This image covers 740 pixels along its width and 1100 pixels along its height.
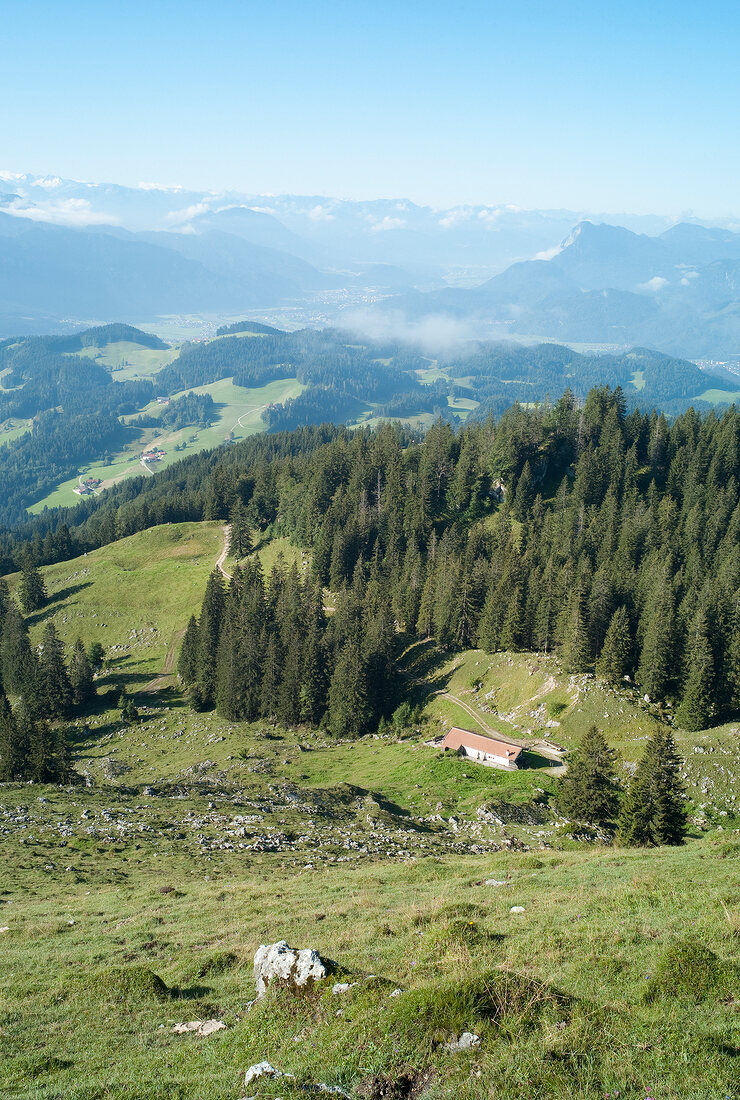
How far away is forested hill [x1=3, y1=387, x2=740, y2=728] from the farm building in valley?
62.1 ft

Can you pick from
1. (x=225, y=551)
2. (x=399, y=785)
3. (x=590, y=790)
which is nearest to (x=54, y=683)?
(x=225, y=551)

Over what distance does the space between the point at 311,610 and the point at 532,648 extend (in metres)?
39.0

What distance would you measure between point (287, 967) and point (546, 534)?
10992 cm

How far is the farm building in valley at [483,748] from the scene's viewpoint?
231 feet

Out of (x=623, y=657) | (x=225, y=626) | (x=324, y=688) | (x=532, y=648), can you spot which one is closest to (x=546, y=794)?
(x=623, y=657)

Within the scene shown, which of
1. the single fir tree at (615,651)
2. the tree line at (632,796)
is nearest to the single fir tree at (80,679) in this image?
the single fir tree at (615,651)

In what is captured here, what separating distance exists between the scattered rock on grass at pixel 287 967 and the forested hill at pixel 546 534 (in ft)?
204

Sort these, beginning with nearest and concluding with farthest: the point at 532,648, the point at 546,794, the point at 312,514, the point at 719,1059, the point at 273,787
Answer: the point at 719,1059, the point at 546,794, the point at 273,787, the point at 532,648, the point at 312,514

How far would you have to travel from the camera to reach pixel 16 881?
39312 millimetres

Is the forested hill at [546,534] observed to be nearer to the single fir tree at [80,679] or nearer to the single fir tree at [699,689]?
the single fir tree at [699,689]

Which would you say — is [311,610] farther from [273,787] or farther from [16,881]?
[16,881]

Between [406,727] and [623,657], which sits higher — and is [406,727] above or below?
below

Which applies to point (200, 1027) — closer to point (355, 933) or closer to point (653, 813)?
point (355, 933)

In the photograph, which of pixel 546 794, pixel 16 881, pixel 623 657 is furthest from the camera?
pixel 623 657
